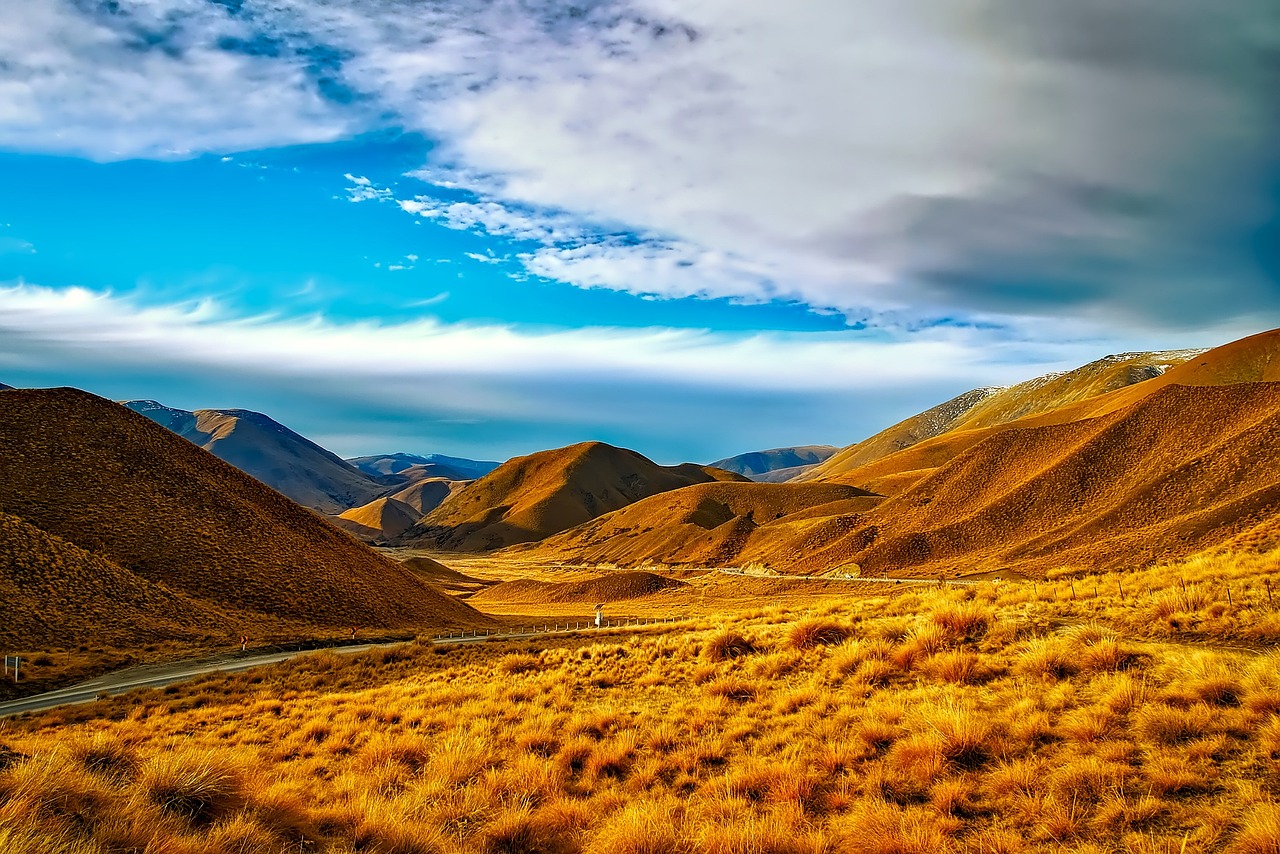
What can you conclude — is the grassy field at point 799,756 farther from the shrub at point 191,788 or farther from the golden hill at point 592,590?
the golden hill at point 592,590

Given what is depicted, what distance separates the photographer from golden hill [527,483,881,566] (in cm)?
12488

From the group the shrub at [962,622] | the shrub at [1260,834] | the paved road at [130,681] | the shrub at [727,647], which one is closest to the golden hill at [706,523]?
the paved road at [130,681]

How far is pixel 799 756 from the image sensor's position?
8.27 m

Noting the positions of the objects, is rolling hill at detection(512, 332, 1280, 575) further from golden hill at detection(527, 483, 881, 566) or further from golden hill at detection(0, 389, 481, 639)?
golden hill at detection(0, 389, 481, 639)

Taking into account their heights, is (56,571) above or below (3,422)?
below

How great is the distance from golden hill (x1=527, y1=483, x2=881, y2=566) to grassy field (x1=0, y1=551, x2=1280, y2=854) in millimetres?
99109

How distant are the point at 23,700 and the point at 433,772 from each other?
2413cm

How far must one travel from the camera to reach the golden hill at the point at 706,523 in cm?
12488

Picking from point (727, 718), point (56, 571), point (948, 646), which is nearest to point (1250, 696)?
point (948, 646)

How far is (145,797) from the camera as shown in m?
6.32

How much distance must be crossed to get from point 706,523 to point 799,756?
14932cm

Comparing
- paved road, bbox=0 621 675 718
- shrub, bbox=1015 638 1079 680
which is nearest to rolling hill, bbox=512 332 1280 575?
shrub, bbox=1015 638 1079 680

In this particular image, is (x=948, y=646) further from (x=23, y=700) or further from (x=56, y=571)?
(x=56, y=571)

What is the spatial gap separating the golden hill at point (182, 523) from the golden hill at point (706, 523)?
6859 cm
